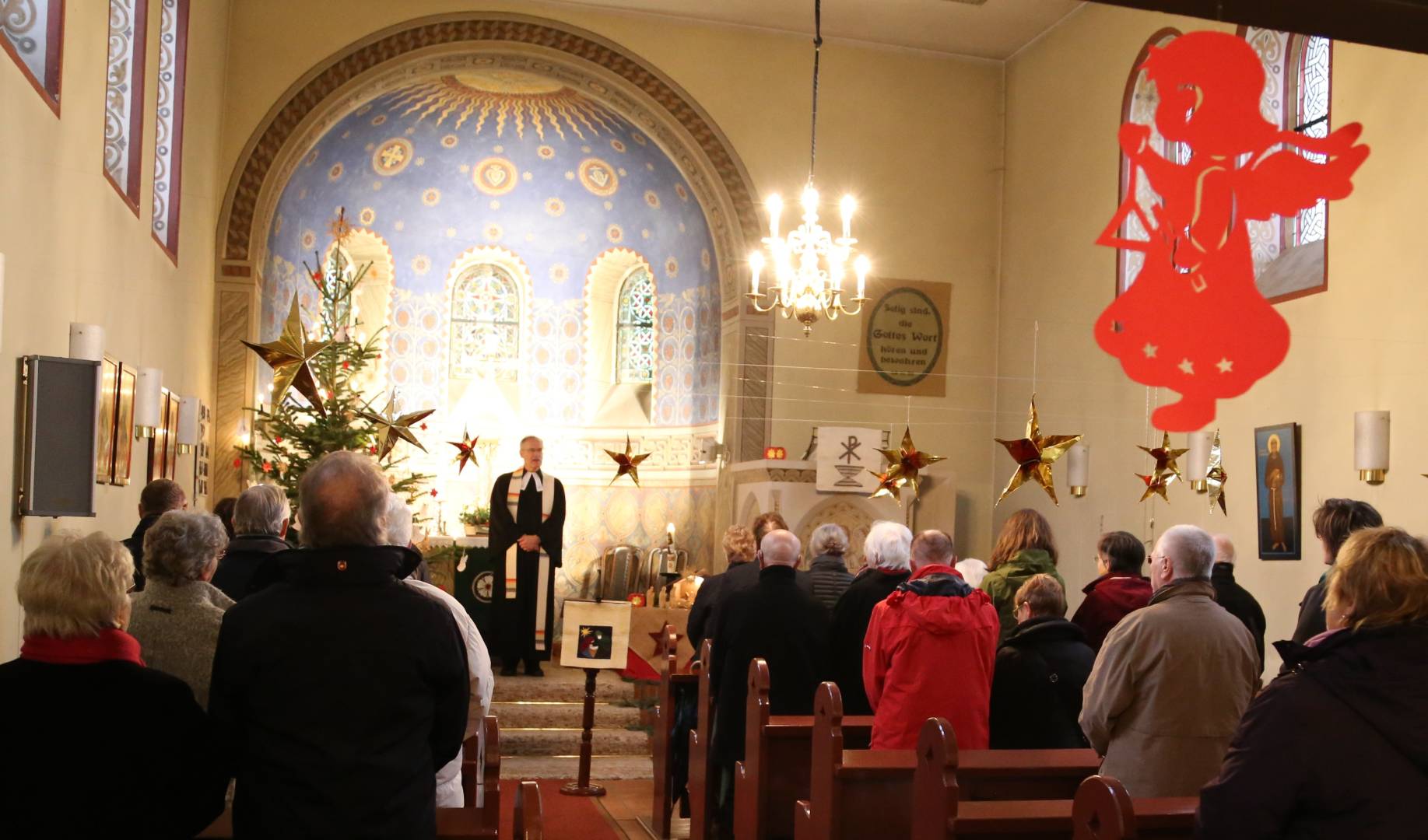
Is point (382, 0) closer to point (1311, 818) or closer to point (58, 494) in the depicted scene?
point (58, 494)

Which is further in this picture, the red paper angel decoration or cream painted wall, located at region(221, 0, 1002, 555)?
cream painted wall, located at region(221, 0, 1002, 555)

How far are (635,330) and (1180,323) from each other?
31.0ft

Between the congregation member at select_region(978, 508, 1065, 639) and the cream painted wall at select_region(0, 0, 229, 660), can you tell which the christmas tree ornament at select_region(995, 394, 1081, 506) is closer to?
the congregation member at select_region(978, 508, 1065, 639)

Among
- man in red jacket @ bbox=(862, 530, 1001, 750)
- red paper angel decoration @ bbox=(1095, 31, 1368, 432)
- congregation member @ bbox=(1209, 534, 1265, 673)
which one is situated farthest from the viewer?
congregation member @ bbox=(1209, 534, 1265, 673)

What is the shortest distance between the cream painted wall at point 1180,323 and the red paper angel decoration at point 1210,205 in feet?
0.66

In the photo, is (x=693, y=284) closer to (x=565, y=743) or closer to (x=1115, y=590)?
(x=565, y=743)

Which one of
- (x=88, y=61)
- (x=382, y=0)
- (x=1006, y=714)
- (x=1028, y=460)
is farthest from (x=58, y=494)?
(x=382, y=0)

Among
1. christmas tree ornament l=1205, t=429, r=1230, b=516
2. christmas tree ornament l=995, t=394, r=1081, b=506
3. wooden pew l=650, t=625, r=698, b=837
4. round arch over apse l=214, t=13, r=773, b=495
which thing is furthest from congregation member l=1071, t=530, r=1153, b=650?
round arch over apse l=214, t=13, r=773, b=495

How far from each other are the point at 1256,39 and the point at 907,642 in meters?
6.47

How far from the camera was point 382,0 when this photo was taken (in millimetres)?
11227

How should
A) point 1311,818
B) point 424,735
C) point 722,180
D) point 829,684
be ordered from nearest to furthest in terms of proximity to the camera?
1. point 1311,818
2. point 424,735
3. point 829,684
4. point 722,180

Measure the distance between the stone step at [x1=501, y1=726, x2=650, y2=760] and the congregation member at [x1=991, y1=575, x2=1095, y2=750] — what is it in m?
4.66

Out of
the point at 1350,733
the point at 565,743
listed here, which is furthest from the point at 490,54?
the point at 1350,733

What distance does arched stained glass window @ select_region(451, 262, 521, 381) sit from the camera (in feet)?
48.2
